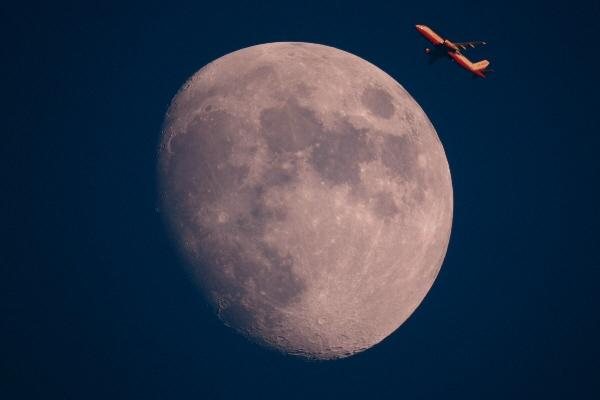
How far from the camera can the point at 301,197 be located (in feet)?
20.9

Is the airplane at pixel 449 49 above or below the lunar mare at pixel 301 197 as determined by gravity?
above

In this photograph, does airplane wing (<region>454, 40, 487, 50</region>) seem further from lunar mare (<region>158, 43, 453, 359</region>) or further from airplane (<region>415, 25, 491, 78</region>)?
lunar mare (<region>158, 43, 453, 359</region>)

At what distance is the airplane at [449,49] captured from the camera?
1239 centimetres

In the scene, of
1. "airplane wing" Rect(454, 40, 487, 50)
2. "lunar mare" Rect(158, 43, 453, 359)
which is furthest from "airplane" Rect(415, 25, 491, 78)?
"lunar mare" Rect(158, 43, 453, 359)

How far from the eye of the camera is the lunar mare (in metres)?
6.43

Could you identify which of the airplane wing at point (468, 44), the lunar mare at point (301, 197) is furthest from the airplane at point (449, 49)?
the lunar mare at point (301, 197)

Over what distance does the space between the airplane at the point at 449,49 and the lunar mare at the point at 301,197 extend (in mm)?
5879

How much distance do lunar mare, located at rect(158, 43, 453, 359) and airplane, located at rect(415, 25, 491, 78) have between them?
588cm

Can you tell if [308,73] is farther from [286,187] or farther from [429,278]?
[429,278]

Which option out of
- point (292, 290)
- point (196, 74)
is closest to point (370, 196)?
point (292, 290)

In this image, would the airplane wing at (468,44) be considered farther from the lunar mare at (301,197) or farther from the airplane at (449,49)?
the lunar mare at (301,197)

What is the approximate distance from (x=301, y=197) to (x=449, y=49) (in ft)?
30.2

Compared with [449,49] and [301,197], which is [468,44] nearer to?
[449,49]

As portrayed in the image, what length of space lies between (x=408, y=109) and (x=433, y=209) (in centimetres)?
→ 211
